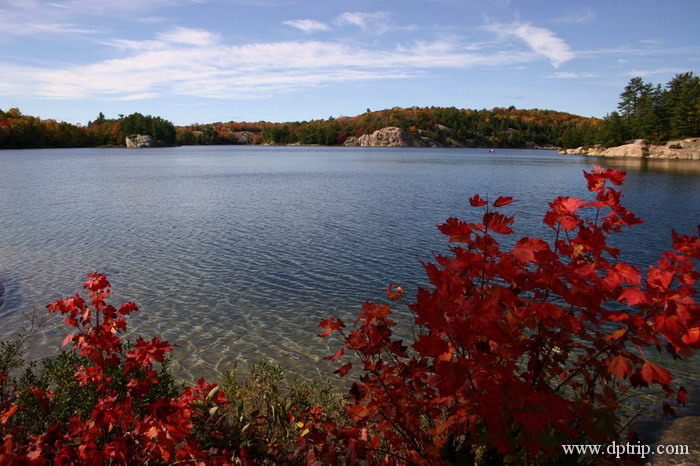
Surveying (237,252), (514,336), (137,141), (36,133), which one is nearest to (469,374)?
(514,336)

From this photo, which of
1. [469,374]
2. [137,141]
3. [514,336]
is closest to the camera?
[514,336]

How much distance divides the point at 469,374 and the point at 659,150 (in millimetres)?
124447

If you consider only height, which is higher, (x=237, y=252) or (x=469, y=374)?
(x=469, y=374)

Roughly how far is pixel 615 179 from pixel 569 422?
2.28m

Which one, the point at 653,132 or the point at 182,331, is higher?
the point at 653,132

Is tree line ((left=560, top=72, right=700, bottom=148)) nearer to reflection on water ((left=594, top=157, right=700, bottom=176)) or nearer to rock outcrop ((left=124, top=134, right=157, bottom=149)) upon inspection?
reflection on water ((left=594, top=157, right=700, bottom=176))

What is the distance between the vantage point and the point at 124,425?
477 centimetres

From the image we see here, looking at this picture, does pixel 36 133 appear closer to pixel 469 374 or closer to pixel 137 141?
pixel 137 141

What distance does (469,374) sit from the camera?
12.3 ft

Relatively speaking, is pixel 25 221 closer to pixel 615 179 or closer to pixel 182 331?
pixel 182 331

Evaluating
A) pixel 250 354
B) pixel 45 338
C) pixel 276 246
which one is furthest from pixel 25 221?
pixel 250 354

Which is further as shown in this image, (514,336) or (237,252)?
(237,252)

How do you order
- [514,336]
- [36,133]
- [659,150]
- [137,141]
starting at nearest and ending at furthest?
[514,336]
[659,150]
[36,133]
[137,141]

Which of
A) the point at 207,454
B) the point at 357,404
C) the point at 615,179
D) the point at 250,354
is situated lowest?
the point at 250,354
